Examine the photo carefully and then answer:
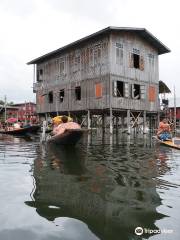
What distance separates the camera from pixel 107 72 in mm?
20969

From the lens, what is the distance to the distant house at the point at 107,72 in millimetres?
21172

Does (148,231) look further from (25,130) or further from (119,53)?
(25,130)

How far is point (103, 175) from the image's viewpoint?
6.11m

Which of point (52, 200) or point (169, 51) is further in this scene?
point (169, 51)

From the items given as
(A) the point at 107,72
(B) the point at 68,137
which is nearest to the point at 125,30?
(A) the point at 107,72

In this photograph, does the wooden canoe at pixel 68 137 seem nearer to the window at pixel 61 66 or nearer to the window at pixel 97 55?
the window at pixel 97 55

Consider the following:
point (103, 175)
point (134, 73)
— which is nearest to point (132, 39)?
point (134, 73)

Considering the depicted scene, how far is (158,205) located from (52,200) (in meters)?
1.47

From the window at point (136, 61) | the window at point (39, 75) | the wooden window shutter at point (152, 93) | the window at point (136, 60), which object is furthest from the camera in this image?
the window at point (39, 75)

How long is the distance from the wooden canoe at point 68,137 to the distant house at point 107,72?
9.66m

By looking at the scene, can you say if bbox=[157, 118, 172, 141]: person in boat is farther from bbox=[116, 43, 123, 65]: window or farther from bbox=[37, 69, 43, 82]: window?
bbox=[37, 69, 43, 82]: window

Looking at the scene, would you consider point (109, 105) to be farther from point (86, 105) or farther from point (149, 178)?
point (149, 178)

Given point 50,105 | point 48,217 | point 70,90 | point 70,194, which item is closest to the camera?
point 48,217

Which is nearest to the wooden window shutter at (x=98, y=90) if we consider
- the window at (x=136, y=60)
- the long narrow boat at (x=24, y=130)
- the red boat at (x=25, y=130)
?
the window at (x=136, y=60)
